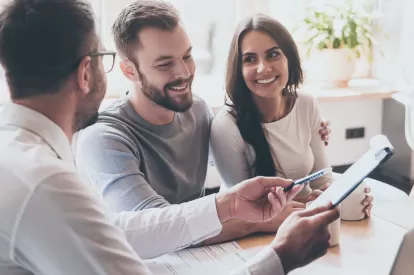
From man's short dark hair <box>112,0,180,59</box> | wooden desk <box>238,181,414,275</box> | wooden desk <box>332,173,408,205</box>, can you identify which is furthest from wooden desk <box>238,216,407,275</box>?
man's short dark hair <box>112,0,180,59</box>

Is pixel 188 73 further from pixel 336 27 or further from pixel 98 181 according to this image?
pixel 336 27

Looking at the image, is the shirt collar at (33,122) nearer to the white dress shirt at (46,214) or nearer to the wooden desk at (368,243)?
the white dress shirt at (46,214)

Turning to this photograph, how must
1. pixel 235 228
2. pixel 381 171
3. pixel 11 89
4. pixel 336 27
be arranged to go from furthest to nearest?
pixel 381 171 < pixel 336 27 < pixel 235 228 < pixel 11 89

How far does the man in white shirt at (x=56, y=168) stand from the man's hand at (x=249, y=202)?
0.27 meters

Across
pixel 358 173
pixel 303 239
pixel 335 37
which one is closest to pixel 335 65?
pixel 335 37

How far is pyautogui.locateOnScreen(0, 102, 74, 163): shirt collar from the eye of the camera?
97 cm

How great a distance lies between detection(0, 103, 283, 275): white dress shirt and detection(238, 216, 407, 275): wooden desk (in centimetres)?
48

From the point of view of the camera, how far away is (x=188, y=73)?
66.6 inches

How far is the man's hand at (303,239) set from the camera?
1.08m

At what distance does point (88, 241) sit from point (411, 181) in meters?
2.95

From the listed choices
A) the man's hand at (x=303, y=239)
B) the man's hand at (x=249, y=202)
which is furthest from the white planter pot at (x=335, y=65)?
the man's hand at (x=303, y=239)

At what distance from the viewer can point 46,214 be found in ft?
2.72

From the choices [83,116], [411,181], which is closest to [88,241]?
[83,116]

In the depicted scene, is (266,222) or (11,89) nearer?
(11,89)
